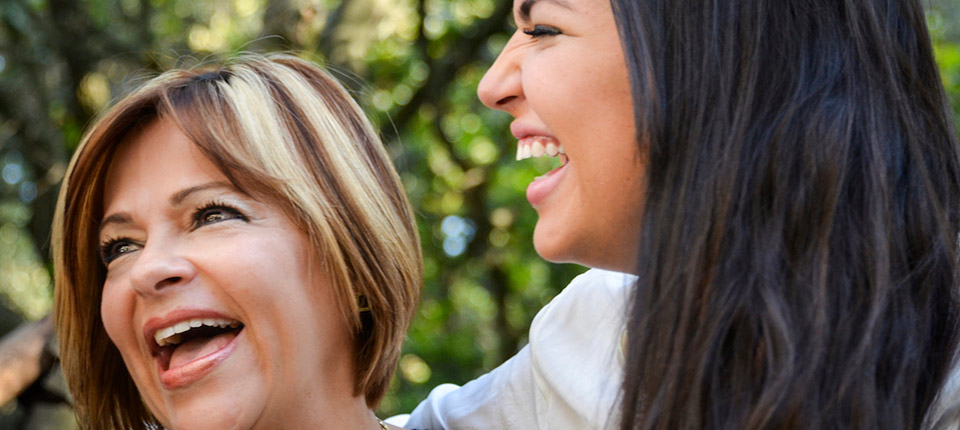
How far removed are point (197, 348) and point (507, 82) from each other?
85 centimetres

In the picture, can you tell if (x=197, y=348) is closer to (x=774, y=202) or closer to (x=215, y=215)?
(x=215, y=215)

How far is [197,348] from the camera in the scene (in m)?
2.11

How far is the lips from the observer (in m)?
2.06

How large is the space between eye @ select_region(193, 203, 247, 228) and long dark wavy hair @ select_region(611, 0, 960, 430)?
94cm

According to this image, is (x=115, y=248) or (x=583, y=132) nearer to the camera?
(x=583, y=132)

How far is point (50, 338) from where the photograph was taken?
10.1 feet

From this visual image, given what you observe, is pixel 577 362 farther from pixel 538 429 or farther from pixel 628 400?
pixel 628 400

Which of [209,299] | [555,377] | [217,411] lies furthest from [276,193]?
[555,377]

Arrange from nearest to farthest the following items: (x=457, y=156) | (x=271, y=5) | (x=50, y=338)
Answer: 1. (x=50, y=338)
2. (x=271, y=5)
3. (x=457, y=156)

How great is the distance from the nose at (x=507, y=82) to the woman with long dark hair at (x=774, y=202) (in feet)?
0.66

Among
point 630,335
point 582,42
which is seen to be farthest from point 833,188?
point 582,42

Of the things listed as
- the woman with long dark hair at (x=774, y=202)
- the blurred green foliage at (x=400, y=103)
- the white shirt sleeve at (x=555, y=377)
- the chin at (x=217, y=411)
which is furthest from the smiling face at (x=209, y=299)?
the blurred green foliage at (x=400, y=103)

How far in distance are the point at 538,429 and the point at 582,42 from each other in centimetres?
108

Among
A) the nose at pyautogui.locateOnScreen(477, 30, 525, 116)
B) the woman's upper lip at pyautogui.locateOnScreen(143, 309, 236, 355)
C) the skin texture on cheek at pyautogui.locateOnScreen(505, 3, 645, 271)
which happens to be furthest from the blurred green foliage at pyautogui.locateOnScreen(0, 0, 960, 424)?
the skin texture on cheek at pyautogui.locateOnScreen(505, 3, 645, 271)
